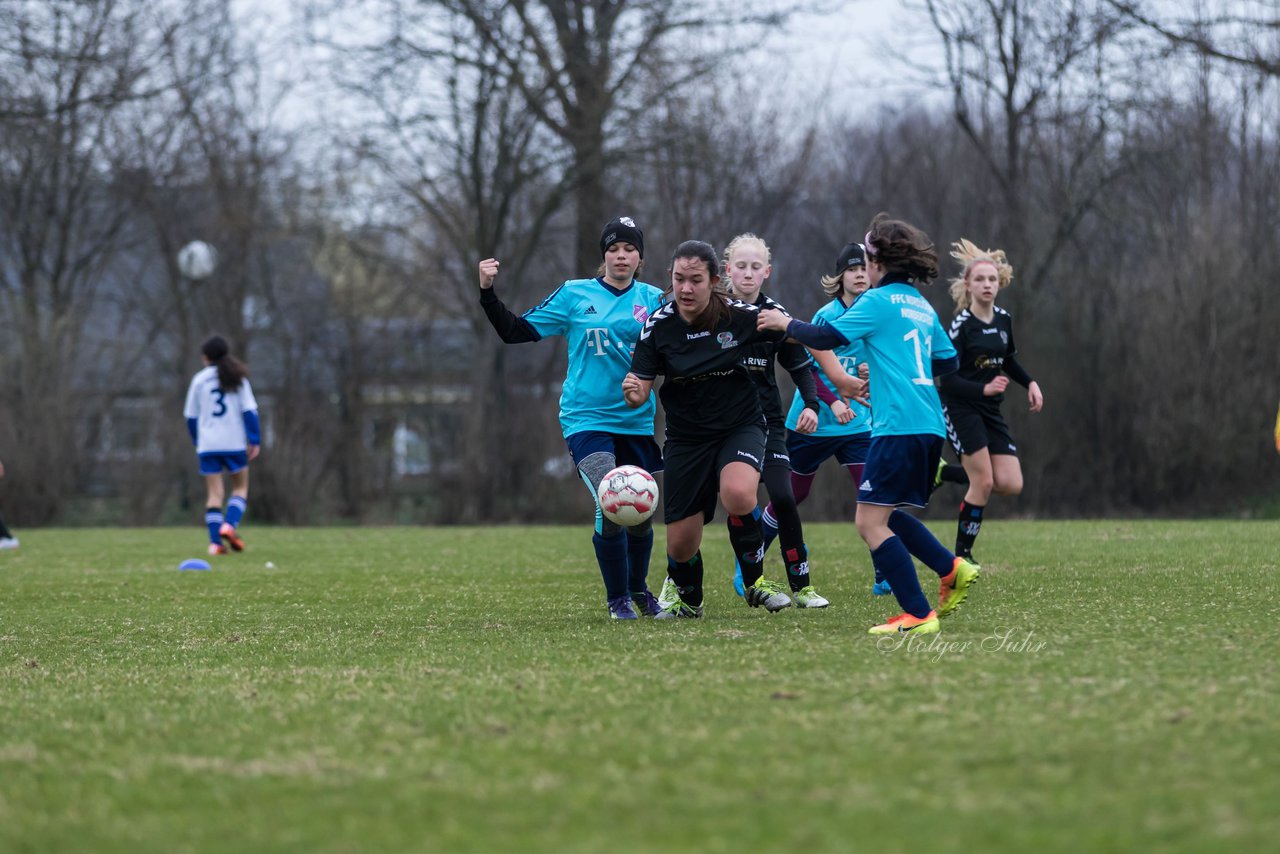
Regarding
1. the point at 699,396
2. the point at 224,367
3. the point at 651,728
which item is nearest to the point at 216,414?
the point at 224,367

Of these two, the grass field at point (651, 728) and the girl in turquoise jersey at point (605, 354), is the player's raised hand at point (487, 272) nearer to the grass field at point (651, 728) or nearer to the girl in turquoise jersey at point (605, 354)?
the girl in turquoise jersey at point (605, 354)

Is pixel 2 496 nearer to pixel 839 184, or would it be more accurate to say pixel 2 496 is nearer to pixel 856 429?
pixel 839 184

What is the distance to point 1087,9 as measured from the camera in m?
23.1

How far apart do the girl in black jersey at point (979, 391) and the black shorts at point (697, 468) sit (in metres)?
2.65

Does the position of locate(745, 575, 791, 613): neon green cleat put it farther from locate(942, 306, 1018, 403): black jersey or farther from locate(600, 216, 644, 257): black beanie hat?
locate(942, 306, 1018, 403): black jersey

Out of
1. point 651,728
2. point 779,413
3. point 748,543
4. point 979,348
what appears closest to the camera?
point 651,728

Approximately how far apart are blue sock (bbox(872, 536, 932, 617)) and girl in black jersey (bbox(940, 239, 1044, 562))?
3150 millimetres

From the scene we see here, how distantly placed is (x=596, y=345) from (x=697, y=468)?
35.0 inches

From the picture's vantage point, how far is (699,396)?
6.85m

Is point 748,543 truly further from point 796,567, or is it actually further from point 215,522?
point 215,522

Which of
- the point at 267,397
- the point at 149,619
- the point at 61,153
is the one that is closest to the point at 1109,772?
the point at 149,619

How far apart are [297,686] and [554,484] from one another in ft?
58.5

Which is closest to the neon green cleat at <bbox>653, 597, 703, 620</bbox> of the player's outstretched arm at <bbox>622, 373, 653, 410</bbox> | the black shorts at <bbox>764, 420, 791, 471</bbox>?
the black shorts at <bbox>764, 420, 791, 471</bbox>

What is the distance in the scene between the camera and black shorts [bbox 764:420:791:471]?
7816 millimetres
